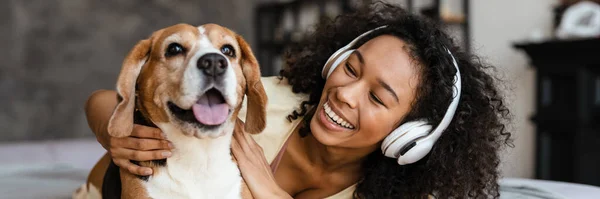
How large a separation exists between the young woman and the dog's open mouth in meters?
0.14

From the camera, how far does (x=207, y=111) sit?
1.46 meters

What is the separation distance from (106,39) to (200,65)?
5.13 meters

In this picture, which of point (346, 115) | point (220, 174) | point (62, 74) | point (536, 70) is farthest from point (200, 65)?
point (62, 74)

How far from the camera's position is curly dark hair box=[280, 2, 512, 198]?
1905 millimetres

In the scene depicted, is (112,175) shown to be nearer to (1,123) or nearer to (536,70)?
(536,70)

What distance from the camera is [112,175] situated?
5.91 ft

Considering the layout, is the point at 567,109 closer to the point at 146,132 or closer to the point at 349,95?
the point at 349,95

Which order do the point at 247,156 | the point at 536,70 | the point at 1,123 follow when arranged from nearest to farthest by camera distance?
the point at 247,156 < the point at 536,70 < the point at 1,123

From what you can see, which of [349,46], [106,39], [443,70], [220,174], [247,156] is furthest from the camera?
[106,39]

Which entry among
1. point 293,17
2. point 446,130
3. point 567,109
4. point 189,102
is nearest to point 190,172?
point 189,102

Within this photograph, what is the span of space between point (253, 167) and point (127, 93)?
0.45 m

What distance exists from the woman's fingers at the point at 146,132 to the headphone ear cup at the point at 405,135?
2.32 ft

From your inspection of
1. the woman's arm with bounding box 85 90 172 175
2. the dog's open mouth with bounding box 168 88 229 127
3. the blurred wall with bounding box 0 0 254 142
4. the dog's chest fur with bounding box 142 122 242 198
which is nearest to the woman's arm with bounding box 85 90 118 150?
the woman's arm with bounding box 85 90 172 175

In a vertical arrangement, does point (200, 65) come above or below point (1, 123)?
above
